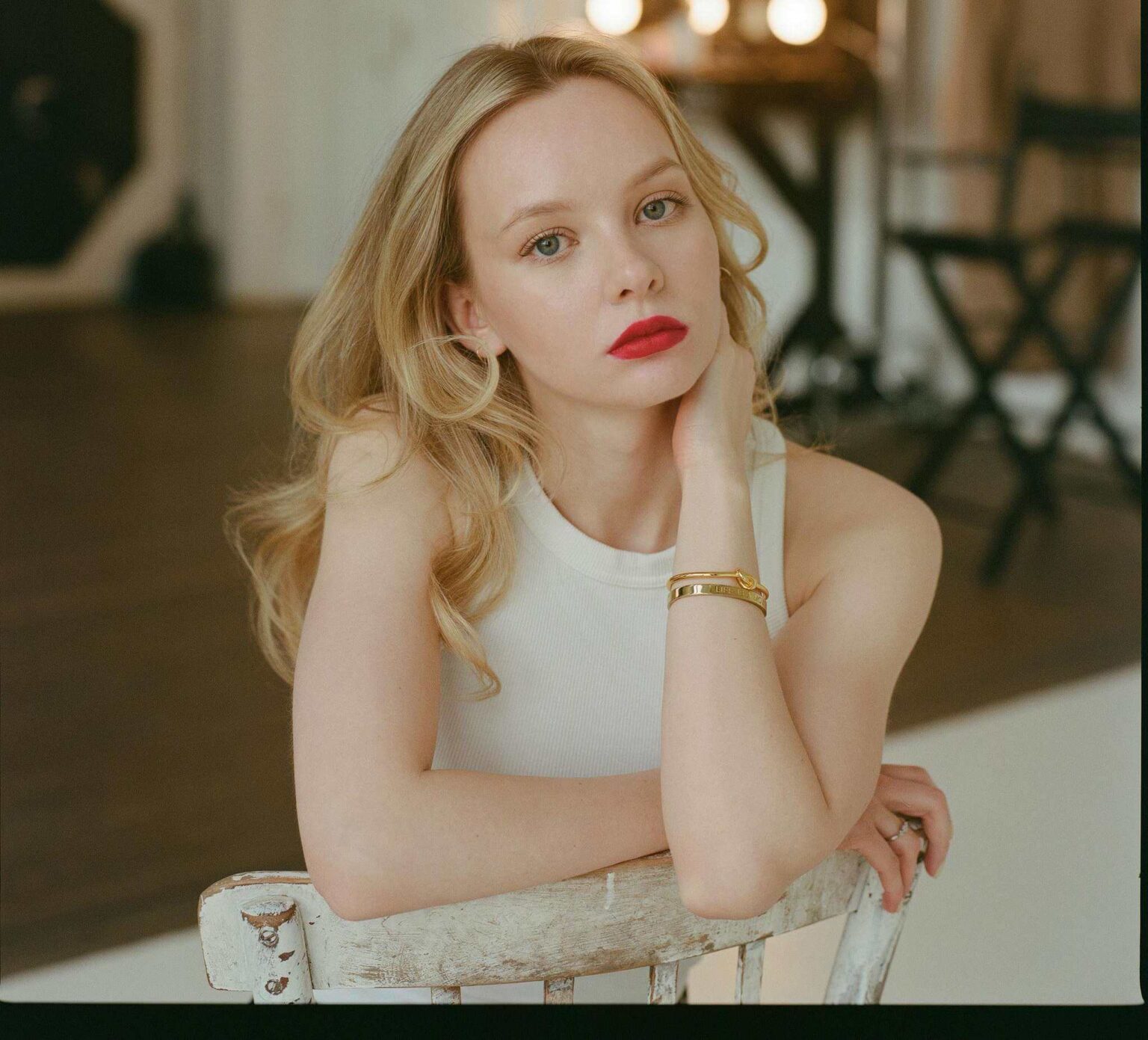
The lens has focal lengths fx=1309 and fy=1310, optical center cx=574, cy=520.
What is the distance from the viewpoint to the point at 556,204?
2.95 ft

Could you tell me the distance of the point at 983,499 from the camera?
4.06 metres

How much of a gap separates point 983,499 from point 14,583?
2784 mm

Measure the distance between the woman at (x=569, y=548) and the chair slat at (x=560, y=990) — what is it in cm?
7

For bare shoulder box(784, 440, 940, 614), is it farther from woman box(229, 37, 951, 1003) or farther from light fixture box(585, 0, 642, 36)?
light fixture box(585, 0, 642, 36)

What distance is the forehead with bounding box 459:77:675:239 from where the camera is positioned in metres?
0.90

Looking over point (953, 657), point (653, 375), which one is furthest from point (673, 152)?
point (953, 657)

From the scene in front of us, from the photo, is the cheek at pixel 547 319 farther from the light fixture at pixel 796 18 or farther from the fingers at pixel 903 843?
the light fixture at pixel 796 18

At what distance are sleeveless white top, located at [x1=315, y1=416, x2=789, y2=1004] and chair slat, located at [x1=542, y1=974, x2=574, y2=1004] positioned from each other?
30 cm

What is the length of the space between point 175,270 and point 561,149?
767cm

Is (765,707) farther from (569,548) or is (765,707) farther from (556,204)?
(556,204)

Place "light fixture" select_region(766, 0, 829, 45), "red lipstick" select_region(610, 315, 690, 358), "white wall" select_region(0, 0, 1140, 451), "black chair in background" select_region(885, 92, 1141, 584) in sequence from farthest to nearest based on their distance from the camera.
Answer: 1. "white wall" select_region(0, 0, 1140, 451)
2. "light fixture" select_region(766, 0, 829, 45)
3. "black chair in background" select_region(885, 92, 1141, 584)
4. "red lipstick" select_region(610, 315, 690, 358)

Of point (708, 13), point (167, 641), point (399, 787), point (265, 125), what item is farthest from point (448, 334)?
point (265, 125)

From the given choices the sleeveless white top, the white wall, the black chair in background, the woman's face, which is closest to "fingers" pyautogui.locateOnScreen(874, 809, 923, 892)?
the sleeveless white top

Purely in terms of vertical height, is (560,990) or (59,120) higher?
(560,990)
